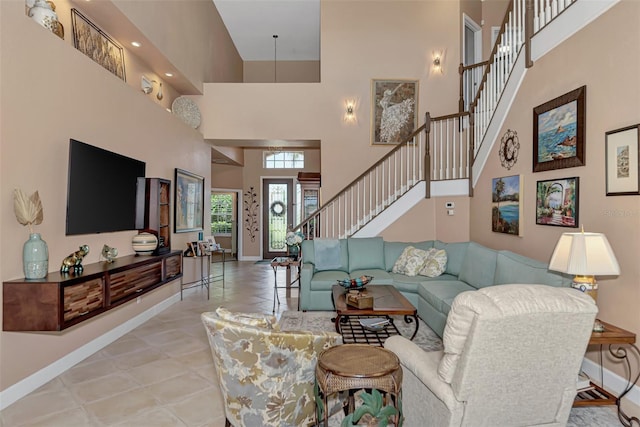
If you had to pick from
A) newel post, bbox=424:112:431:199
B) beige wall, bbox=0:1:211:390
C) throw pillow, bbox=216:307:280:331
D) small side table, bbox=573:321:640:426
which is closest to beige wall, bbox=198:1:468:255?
newel post, bbox=424:112:431:199

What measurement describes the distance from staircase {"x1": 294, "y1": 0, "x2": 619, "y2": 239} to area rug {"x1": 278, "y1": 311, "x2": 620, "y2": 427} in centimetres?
173

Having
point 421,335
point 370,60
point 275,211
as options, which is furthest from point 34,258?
point 275,211

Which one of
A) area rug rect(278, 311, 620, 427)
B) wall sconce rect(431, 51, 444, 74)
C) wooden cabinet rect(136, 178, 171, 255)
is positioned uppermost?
wall sconce rect(431, 51, 444, 74)

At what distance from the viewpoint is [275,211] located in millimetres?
10438

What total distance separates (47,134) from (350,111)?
505 centimetres

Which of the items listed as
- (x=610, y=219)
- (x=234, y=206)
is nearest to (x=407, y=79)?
(x=610, y=219)

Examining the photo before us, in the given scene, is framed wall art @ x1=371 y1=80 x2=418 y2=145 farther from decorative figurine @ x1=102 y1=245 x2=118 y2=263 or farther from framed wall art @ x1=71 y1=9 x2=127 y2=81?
decorative figurine @ x1=102 y1=245 x2=118 y2=263

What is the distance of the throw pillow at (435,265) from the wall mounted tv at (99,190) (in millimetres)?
3780

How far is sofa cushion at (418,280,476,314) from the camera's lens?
368 centimetres

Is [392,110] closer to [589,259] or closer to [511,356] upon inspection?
[589,259]

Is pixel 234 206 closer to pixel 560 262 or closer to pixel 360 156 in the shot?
pixel 360 156

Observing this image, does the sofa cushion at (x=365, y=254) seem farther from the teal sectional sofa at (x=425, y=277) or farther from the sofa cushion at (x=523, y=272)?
the sofa cushion at (x=523, y=272)

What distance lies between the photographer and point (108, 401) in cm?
266

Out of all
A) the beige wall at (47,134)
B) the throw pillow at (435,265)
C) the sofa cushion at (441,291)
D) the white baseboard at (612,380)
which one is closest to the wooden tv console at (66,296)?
the beige wall at (47,134)
